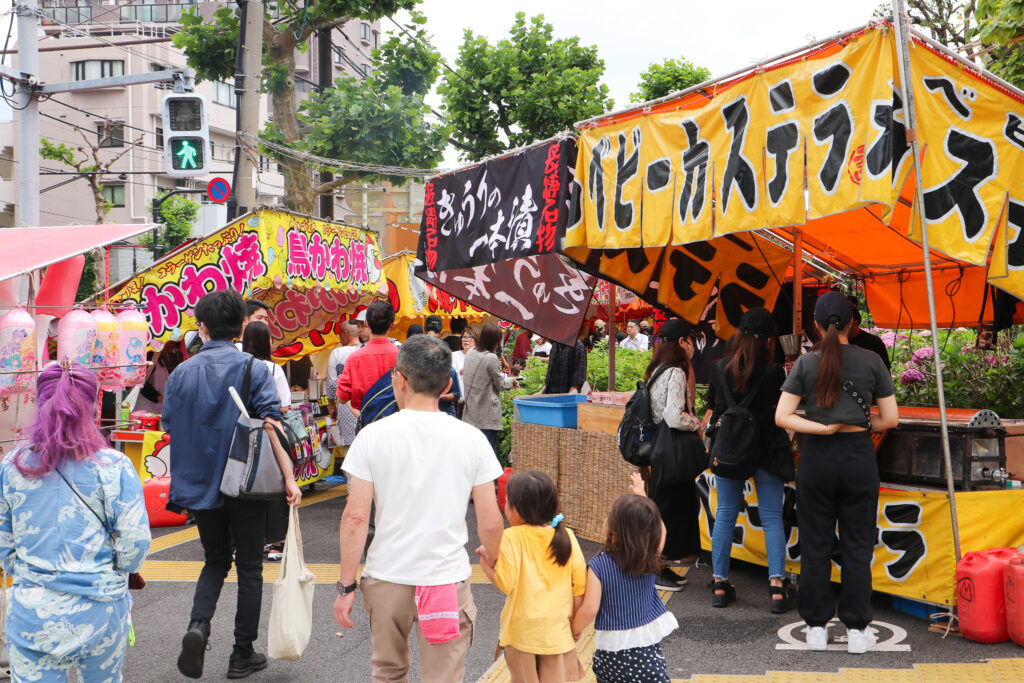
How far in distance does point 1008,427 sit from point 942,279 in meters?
3.27

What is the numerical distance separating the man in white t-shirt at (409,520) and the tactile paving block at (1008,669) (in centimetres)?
295

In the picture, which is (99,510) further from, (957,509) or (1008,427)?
(1008,427)

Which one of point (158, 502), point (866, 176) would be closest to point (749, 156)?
point (866, 176)

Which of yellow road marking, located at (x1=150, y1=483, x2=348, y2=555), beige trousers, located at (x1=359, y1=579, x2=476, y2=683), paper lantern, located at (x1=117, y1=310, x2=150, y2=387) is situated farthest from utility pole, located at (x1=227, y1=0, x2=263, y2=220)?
beige trousers, located at (x1=359, y1=579, x2=476, y2=683)

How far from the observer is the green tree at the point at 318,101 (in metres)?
16.2

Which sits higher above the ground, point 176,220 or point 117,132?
point 117,132

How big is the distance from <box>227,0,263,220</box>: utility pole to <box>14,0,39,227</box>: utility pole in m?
2.77

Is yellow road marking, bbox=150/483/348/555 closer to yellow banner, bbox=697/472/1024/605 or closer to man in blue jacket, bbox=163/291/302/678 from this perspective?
man in blue jacket, bbox=163/291/302/678

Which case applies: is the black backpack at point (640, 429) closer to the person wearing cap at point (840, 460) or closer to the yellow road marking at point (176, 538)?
the person wearing cap at point (840, 460)

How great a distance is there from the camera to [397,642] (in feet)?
10.6

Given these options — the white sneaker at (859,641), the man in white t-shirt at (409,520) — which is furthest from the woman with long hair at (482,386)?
the man in white t-shirt at (409,520)

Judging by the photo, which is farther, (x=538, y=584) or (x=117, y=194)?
(x=117, y=194)

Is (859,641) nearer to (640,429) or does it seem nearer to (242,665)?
(640,429)

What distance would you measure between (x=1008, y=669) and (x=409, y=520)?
11.2ft
